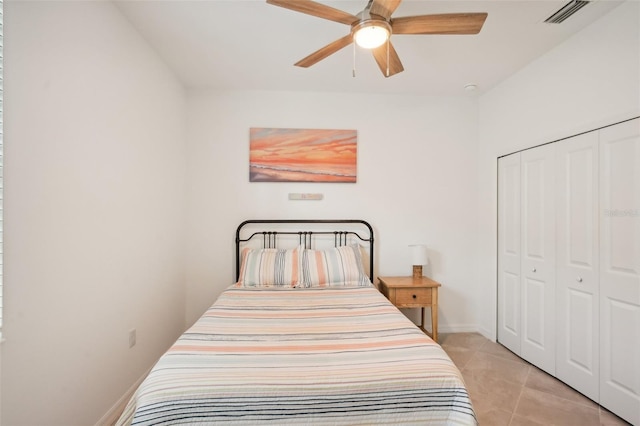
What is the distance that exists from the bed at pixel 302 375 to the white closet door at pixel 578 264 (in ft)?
4.90

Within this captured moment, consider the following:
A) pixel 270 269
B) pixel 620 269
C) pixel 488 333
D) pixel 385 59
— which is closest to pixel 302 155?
pixel 270 269

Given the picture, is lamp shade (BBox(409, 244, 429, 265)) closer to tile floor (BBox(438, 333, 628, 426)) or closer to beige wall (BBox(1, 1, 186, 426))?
tile floor (BBox(438, 333, 628, 426))

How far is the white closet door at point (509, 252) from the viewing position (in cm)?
272

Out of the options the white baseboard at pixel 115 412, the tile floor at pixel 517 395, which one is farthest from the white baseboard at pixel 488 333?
the white baseboard at pixel 115 412

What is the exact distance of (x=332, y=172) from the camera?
10.2ft

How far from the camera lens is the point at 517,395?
6.85ft

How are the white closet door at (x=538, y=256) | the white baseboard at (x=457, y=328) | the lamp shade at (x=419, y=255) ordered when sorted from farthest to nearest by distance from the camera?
the white baseboard at (x=457, y=328) → the lamp shade at (x=419, y=255) → the white closet door at (x=538, y=256)

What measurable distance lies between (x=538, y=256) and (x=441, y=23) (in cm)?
215

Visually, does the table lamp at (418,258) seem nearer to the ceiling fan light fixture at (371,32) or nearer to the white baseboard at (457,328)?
the white baseboard at (457,328)

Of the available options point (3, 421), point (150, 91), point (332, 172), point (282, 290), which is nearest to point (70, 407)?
point (3, 421)

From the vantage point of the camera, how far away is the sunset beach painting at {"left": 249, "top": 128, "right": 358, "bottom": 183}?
3059 millimetres

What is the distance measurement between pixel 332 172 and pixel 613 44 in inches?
91.5

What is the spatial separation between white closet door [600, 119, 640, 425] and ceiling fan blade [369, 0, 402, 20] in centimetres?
173

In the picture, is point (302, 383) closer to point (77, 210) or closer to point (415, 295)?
point (77, 210)
